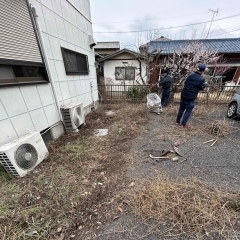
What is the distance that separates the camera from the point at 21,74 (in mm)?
2492

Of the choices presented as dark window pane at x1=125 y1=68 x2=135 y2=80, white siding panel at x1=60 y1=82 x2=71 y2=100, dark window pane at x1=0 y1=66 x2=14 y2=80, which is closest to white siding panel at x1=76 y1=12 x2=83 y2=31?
white siding panel at x1=60 y1=82 x2=71 y2=100

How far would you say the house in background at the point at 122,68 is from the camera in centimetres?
1018

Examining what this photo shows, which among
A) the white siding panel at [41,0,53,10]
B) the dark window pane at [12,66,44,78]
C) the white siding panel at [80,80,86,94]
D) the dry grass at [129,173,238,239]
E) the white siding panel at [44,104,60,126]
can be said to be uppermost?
the white siding panel at [41,0,53,10]

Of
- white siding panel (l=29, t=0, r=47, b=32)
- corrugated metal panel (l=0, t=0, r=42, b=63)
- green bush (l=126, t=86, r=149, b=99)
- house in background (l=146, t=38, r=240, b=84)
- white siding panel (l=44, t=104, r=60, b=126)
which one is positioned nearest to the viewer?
corrugated metal panel (l=0, t=0, r=42, b=63)

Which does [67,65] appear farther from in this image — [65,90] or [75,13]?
[75,13]

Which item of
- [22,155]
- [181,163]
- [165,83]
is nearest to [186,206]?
[181,163]

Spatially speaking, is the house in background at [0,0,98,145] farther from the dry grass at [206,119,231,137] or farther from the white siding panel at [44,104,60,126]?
the dry grass at [206,119,231,137]

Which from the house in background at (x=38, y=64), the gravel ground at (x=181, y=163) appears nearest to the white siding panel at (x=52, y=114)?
the house in background at (x=38, y=64)

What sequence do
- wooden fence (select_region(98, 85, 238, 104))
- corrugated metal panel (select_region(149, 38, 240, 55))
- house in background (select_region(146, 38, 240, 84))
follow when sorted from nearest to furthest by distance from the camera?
wooden fence (select_region(98, 85, 238, 104)) < house in background (select_region(146, 38, 240, 84)) < corrugated metal panel (select_region(149, 38, 240, 55))

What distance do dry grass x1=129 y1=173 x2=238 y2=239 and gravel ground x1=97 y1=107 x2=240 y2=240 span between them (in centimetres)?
9

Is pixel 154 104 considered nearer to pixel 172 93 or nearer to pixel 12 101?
pixel 172 93

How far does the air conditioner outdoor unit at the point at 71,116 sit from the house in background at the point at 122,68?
23.5ft

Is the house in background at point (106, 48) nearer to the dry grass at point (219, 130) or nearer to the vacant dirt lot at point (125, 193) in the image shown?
the dry grass at point (219, 130)

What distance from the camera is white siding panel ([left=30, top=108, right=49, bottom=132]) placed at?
274 centimetres
